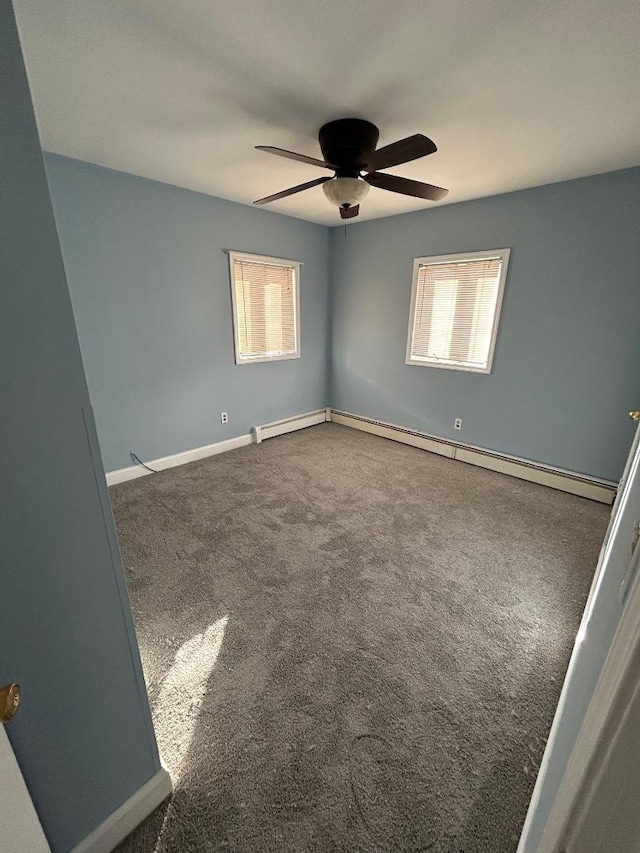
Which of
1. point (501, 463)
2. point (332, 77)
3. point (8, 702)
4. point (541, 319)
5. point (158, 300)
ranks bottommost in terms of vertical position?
point (501, 463)

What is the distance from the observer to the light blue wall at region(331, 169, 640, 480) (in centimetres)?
260

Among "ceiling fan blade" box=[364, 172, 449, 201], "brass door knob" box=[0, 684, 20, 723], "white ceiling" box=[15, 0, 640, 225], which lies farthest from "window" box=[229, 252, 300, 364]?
"brass door knob" box=[0, 684, 20, 723]

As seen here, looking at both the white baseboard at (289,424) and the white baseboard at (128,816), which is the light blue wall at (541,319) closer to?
the white baseboard at (289,424)

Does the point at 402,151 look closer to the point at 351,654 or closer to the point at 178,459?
the point at 351,654

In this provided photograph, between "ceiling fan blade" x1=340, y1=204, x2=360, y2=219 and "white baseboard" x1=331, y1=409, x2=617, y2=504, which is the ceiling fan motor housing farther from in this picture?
"white baseboard" x1=331, y1=409, x2=617, y2=504

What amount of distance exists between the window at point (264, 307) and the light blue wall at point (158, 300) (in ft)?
0.35

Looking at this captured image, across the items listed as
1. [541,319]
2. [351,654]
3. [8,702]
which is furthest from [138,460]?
[541,319]

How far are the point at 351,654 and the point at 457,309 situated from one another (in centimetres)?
321

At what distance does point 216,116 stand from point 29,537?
223 centimetres

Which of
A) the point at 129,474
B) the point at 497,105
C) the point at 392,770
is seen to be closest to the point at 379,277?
the point at 497,105

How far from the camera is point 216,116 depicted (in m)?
1.84

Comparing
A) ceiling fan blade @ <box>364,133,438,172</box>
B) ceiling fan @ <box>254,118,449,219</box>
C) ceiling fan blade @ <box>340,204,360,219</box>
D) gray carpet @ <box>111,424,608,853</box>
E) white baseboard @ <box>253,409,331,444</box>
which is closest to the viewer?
gray carpet @ <box>111,424,608,853</box>

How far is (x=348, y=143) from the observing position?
1.90 metres

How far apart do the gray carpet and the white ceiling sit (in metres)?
2.49
